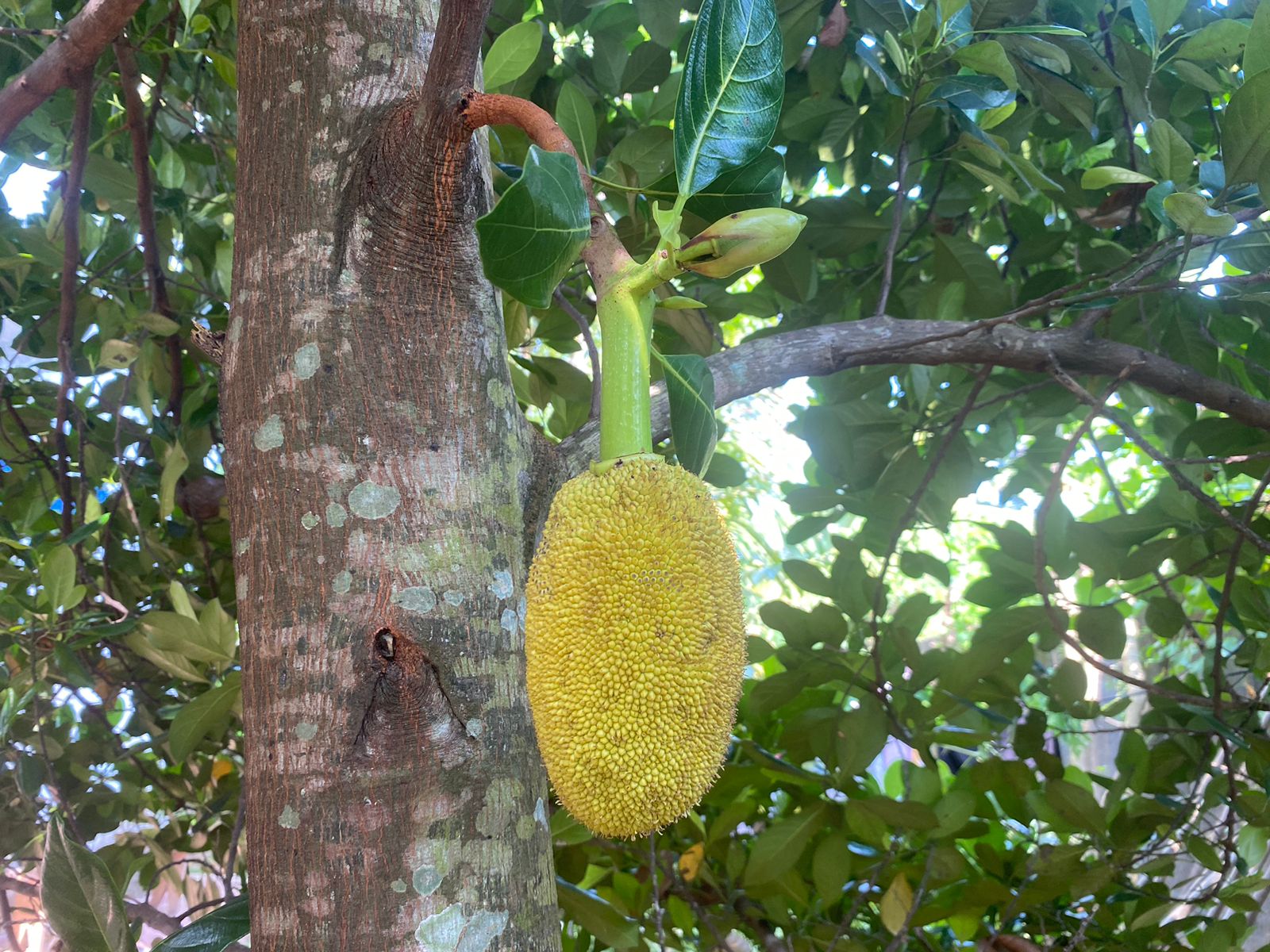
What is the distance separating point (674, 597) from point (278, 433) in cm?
28

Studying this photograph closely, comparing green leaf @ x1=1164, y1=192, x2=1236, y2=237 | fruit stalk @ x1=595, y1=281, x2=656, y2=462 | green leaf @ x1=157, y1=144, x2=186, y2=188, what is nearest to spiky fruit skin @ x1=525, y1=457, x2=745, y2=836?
fruit stalk @ x1=595, y1=281, x2=656, y2=462

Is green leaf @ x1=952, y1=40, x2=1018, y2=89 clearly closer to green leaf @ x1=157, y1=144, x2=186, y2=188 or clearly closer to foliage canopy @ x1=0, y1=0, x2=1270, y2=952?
foliage canopy @ x1=0, y1=0, x2=1270, y2=952

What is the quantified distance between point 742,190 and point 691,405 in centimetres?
13

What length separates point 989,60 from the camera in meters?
0.97

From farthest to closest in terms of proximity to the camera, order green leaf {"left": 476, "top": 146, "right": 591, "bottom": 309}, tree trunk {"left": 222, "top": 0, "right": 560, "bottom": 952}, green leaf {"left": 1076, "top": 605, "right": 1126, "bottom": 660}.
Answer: green leaf {"left": 1076, "top": 605, "right": 1126, "bottom": 660} < tree trunk {"left": 222, "top": 0, "right": 560, "bottom": 952} < green leaf {"left": 476, "top": 146, "right": 591, "bottom": 309}

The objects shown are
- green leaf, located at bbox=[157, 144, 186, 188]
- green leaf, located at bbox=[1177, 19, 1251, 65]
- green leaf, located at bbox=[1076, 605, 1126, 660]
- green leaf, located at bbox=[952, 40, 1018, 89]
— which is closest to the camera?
green leaf, located at bbox=[952, 40, 1018, 89]

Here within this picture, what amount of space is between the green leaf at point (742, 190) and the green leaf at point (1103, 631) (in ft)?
2.74

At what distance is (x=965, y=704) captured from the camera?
1.22 m

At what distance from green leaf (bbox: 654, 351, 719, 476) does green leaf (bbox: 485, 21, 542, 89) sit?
1.40 feet

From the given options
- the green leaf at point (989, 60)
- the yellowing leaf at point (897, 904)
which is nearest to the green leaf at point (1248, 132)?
the green leaf at point (989, 60)

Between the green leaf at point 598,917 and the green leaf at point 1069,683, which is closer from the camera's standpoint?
the green leaf at point 598,917

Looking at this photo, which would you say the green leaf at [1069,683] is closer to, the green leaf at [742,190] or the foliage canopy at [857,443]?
the foliage canopy at [857,443]

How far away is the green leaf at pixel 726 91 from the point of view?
520mm

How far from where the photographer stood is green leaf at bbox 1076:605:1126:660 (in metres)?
1.18
